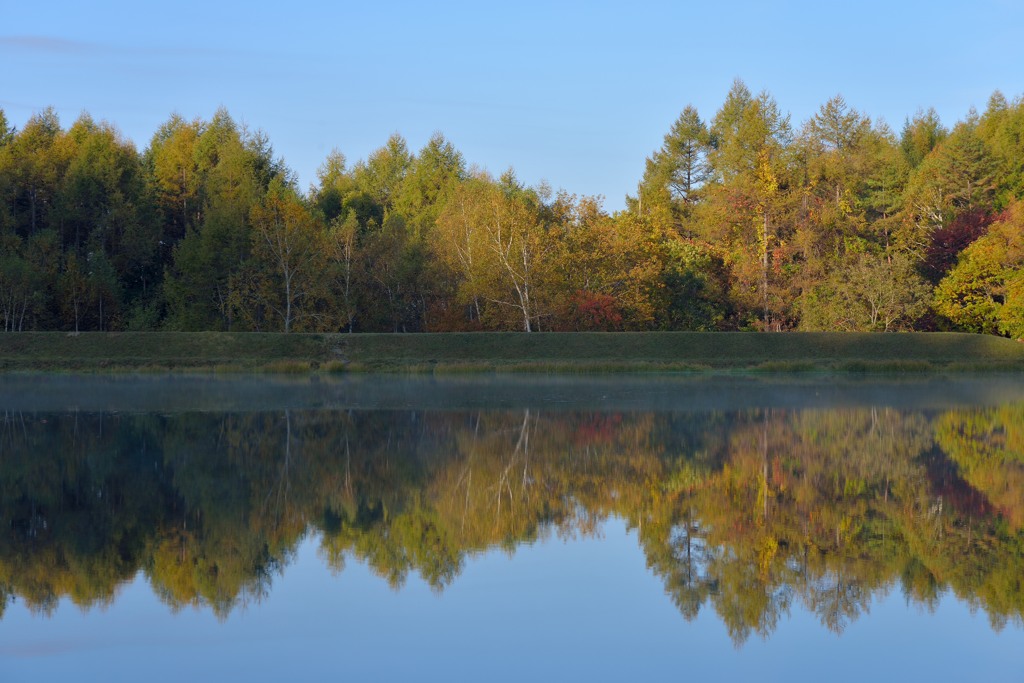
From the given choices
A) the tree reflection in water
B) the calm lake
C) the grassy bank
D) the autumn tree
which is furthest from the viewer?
the autumn tree

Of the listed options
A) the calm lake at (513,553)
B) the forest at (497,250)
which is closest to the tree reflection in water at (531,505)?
the calm lake at (513,553)

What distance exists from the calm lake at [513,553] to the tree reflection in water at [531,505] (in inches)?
1.9

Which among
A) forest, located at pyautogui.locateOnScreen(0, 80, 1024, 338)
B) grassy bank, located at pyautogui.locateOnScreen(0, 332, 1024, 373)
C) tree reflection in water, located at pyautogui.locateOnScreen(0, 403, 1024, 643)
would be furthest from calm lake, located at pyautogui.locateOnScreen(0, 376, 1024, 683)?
forest, located at pyautogui.locateOnScreen(0, 80, 1024, 338)

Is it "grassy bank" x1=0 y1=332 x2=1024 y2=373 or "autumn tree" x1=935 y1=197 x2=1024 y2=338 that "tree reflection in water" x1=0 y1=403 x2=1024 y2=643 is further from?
"autumn tree" x1=935 y1=197 x2=1024 y2=338

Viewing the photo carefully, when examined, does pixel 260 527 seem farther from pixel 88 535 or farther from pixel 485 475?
pixel 485 475

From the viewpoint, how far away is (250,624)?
7910mm

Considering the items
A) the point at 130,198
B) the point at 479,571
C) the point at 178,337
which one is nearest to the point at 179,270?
the point at 130,198

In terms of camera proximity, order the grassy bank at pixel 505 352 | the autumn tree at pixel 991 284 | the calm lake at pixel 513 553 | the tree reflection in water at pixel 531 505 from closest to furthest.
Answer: the calm lake at pixel 513 553 < the tree reflection in water at pixel 531 505 < the grassy bank at pixel 505 352 < the autumn tree at pixel 991 284

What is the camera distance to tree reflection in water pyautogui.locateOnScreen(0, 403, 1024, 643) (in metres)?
8.90

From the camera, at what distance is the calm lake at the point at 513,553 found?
723cm

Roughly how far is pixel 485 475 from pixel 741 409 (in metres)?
10.9

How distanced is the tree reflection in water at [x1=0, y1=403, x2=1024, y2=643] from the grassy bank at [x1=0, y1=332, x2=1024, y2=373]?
802 inches

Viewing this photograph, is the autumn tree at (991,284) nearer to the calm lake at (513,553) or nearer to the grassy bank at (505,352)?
the grassy bank at (505,352)

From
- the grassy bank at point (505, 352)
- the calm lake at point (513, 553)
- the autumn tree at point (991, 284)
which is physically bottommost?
the calm lake at point (513, 553)
